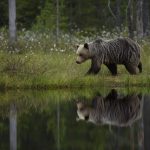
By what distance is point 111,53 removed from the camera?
68.4 ft

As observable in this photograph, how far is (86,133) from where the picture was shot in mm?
13203

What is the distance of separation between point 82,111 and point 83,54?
17.0 ft

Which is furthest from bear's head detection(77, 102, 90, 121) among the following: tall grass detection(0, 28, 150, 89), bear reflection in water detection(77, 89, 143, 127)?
tall grass detection(0, 28, 150, 89)

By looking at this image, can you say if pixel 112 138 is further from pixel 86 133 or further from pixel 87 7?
pixel 87 7

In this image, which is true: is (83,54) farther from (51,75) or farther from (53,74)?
(51,75)

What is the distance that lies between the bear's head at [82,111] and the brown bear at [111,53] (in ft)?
13.0

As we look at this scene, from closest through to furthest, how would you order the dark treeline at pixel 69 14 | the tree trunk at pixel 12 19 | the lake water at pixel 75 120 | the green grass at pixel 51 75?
the lake water at pixel 75 120
the green grass at pixel 51 75
the tree trunk at pixel 12 19
the dark treeline at pixel 69 14

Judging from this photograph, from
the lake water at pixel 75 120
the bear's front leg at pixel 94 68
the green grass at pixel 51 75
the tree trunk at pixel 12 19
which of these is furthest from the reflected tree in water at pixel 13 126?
the tree trunk at pixel 12 19

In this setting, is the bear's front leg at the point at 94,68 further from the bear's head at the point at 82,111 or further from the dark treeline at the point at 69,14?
the dark treeline at the point at 69,14

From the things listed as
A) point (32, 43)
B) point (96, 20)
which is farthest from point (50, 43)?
point (96, 20)

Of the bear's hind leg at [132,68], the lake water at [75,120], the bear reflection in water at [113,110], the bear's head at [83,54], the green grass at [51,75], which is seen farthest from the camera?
the bear's hind leg at [132,68]

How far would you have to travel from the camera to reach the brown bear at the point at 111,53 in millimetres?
20750

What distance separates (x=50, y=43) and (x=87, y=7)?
21.5m

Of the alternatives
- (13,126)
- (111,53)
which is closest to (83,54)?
(111,53)
